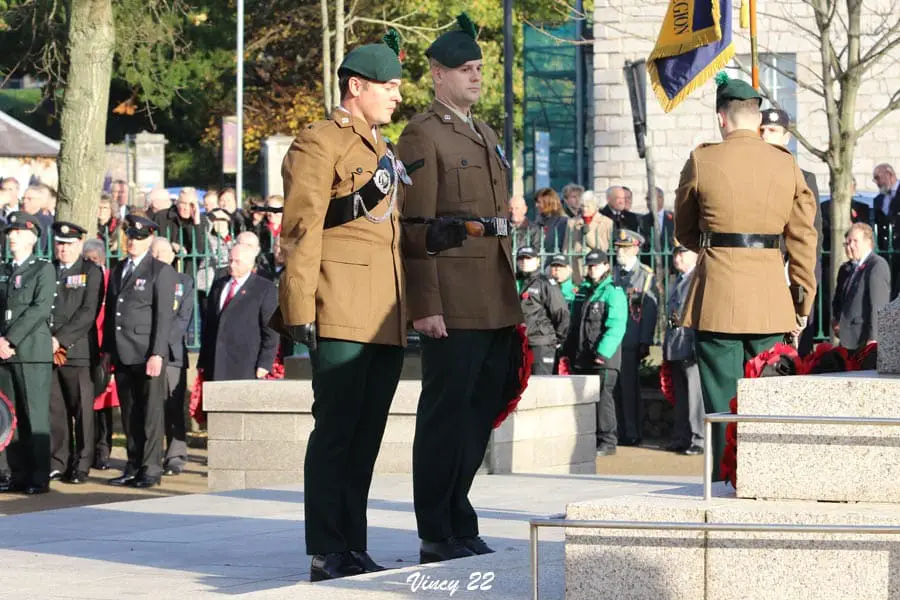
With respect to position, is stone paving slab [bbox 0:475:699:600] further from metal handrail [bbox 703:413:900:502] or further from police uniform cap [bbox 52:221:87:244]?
police uniform cap [bbox 52:221:87:244]

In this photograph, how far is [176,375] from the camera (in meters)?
14.5

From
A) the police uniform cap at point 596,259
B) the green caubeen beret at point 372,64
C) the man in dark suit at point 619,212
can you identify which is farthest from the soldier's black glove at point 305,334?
the man in dark suit at point 619,212

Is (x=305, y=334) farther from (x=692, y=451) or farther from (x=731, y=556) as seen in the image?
(x=692, y=451)

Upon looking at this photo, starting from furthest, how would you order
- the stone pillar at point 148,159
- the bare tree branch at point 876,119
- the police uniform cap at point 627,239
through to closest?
1. the stone pillar at point 148,159
2. the police uniform cap at point 627,239
3. the bare tree branch at point 876,119

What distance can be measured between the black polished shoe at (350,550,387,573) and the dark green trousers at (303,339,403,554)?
0.09 feet

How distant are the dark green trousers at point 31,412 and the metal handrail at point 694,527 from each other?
849cm

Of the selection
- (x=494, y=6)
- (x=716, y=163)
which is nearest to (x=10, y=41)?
(x=494, y=6)

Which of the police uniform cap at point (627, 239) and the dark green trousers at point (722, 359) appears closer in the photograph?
the dark green trousers at point (722, 359)

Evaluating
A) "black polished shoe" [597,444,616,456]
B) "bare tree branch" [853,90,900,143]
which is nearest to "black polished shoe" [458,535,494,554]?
"black polished shoe" [597,444,616,456]

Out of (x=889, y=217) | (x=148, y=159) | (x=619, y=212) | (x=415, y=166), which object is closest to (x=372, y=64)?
(x=415, y=166)

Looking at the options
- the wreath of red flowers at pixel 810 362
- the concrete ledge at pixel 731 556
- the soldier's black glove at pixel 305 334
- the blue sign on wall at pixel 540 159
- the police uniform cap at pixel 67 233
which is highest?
the blue sign on wall at pixel 540 159

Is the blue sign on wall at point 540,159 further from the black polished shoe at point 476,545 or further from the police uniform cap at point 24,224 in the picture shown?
the black polished shoe at point 476,545

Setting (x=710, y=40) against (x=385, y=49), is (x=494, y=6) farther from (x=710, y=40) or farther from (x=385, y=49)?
(x=385, y=49)

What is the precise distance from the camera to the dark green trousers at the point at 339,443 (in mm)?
6918
